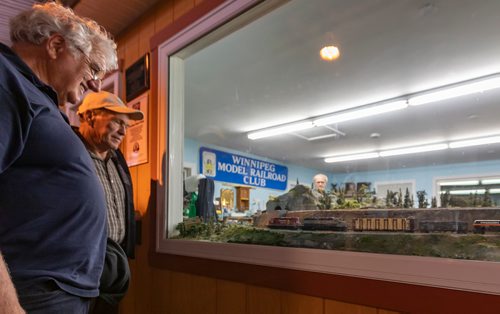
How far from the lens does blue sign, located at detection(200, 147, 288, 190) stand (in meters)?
2.37

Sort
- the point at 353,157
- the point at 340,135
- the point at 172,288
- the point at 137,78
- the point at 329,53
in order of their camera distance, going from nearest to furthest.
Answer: the point at 172,288 < the point at 137,78 < the point at 329,53 < the point at 353,157 < the point at 340,135

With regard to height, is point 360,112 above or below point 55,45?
above

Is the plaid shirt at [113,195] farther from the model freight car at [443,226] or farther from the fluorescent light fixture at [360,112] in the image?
the fluorescent light fixture at [360,112]

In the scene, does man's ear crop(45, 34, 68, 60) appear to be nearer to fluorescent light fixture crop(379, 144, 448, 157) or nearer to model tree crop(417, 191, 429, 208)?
model tree crop(417, 191, 429, 208)

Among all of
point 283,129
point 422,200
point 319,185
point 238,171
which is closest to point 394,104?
point 283,129

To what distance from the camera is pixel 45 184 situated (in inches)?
28.5

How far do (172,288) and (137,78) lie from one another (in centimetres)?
110

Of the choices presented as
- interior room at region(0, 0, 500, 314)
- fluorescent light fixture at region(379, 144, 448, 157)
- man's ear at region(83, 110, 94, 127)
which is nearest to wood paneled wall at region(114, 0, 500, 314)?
interior room at region(0, 0, 500, 314)

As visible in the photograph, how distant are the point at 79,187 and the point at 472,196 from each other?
110 centimetres

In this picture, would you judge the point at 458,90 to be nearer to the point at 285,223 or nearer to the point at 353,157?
the point at 353,157

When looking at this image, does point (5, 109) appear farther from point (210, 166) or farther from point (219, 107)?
point (219, 107)

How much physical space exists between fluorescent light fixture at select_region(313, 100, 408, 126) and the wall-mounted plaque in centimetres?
274

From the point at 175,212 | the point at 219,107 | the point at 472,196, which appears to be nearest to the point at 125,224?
the point at 175,212

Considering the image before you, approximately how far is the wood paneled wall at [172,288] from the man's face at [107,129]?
0.85 feet
